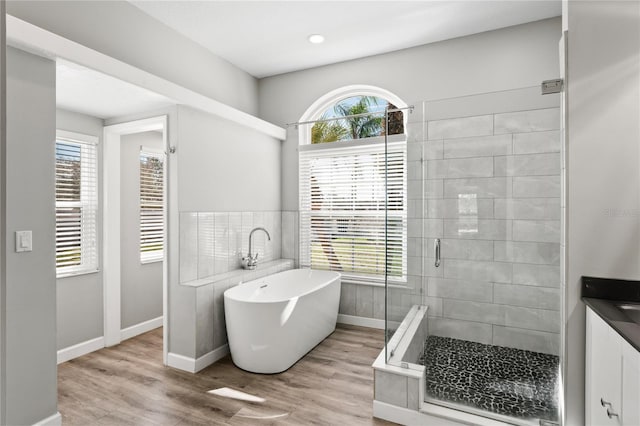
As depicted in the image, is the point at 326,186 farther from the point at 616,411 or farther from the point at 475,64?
the point at 616,411

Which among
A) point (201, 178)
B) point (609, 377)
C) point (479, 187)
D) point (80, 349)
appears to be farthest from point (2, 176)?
point (80, 349)

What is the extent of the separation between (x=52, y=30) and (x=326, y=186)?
2.79 meters

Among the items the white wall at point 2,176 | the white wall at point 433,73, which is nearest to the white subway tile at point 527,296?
the white wall at point 433,73

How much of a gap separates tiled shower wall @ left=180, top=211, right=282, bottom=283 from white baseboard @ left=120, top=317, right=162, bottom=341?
116cm

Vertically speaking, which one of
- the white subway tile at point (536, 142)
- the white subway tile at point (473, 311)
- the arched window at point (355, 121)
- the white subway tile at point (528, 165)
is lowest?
the white subway tile at point (473, 311)

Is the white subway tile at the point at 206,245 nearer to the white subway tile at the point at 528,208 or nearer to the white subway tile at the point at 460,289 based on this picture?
the white subway tile at the point at 460,289

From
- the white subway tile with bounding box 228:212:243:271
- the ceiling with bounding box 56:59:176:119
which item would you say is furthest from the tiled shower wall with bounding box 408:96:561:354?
the ceiling with bounding box 56:59:176:119

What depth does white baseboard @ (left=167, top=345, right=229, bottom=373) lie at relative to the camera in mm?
2865

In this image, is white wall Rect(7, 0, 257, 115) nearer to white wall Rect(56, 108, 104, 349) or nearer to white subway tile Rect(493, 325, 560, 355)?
white wall Rect(56, 108, 104, 349)

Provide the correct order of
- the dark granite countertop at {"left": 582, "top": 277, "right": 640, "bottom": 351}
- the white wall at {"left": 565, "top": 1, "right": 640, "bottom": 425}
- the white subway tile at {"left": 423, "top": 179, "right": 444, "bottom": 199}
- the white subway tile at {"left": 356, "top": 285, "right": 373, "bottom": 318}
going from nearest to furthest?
the dark granite countertop at {"left": 582, "top": 277, "right": 640, "bottom": 351} → the white wall at {"left": 565, "top": 1, "right": 640, "bottom": 425} → the white subway tile at {"left": 423, "top": 179, "right": 444, "bottom": 199} → the white subway tile at {"left": 356, "top": 285, "right": 373, "bottom": 318}

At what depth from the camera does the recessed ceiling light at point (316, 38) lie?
136 inches

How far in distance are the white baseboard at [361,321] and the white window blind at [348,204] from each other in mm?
473

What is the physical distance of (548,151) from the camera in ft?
7.32

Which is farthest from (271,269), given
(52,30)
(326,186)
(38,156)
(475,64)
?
(475,64)
